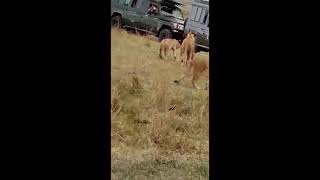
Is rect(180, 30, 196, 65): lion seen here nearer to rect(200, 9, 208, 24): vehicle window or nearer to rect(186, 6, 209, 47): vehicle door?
rect(186, 6, 209, 47): vehicle door

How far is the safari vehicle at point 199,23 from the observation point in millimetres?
1698

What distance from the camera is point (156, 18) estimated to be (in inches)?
73.2

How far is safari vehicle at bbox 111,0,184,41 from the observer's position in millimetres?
1830

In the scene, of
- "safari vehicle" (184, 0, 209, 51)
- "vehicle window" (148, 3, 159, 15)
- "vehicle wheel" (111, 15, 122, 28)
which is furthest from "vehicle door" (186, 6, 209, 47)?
"vehicle wheel" (111, 15, 122, 28)

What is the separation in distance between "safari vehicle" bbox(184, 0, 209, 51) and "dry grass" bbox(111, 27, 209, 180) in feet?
0.46

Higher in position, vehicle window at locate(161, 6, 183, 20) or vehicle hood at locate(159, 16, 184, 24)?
vehicle window at locate(161, 6, 183, 20)

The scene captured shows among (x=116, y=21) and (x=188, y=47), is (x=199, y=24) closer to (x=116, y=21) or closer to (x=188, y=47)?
(x=188, y=47)

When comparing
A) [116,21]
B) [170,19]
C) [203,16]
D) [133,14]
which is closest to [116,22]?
[116,21]

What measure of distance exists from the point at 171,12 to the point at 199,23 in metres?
0.15

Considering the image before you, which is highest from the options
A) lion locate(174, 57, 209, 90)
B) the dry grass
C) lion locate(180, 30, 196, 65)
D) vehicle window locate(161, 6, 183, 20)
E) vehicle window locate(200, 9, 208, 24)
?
vehicle window locate(200, 9, 208, 24)

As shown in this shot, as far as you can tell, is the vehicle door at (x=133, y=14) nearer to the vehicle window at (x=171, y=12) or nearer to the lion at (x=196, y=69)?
the vehicle window at (x=171, y=12)

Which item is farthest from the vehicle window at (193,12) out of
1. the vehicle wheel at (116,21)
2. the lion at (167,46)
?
the vehicle wheel at (116,21)
